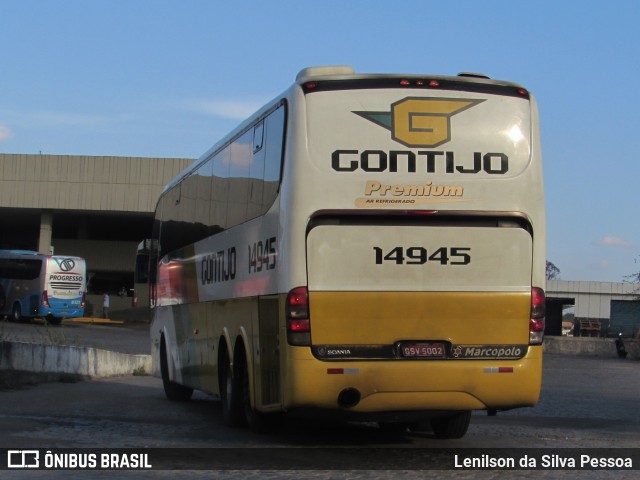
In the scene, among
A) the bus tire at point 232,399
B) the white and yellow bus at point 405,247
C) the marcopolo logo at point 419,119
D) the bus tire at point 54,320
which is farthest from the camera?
the bus tire at point 54,320

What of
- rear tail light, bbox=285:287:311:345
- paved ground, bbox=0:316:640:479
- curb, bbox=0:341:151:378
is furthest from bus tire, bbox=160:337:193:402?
rear tail light, bbox=285:287:311:345

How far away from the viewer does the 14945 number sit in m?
11.4

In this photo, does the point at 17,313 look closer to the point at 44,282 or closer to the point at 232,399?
the point at 44,282

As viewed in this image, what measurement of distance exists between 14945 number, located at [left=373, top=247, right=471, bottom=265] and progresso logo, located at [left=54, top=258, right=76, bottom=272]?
→ 44.9 m

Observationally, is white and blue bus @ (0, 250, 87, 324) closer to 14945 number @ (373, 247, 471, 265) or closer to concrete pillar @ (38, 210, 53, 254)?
concrete pillar @ (38, 210, 53, 254)

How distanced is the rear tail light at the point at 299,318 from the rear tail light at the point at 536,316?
7.44 ft

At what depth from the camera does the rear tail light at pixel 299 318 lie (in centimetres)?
1126

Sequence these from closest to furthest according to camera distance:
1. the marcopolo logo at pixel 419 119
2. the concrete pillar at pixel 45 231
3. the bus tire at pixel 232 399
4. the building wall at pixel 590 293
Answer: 1. the marcopolo logo at pixel 419 119
2. the bus tire at pixel 232 399
3. the concrete pillar at pixel 45 231
4. the building wall at pixel 590 293

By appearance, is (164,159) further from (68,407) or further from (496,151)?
(496,151)

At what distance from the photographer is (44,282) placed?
2127 inches

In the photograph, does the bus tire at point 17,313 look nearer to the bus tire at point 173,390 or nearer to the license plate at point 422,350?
the bus tire at point 173,390

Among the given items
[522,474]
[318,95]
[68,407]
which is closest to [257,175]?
[318,95]

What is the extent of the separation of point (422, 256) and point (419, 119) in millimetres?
1375

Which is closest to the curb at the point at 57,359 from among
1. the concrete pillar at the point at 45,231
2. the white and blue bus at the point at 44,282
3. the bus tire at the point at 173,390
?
the bus tire at the point at 173,390
